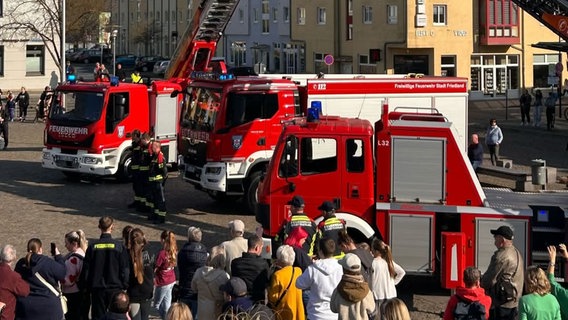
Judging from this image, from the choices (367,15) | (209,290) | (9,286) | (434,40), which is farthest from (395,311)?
(367,15)

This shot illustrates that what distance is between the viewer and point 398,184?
1516 cm

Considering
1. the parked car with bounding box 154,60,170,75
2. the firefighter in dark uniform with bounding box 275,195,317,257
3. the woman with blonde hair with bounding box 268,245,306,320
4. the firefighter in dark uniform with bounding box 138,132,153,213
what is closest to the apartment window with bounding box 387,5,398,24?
the parked car with bounding box 154,60,170,75

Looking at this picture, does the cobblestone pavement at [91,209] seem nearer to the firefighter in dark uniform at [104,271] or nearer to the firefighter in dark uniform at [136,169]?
the firefighter in dark uniform at [136,169]

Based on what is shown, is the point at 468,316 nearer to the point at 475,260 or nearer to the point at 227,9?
the point at 475,260

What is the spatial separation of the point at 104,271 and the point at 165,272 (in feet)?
3.37

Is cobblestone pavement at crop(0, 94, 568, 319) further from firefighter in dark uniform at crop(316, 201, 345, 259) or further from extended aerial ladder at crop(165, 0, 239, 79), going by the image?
extended aerial ladder at crop(165, 0, 239, 79)

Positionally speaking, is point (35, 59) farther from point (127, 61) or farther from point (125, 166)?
point (125, 166)

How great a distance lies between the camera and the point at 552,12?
36906 millimetres

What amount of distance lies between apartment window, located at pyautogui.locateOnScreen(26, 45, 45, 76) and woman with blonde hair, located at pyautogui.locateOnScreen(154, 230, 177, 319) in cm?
5048

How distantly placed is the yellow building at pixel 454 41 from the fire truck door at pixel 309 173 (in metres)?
36.4

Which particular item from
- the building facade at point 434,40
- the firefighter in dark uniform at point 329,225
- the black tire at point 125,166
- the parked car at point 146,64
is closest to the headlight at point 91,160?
the black tire at point 125,166

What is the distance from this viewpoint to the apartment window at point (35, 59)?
199ft

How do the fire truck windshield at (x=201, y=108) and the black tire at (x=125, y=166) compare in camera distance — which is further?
the black tire at (x=125, y=166)

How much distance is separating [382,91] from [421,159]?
207 inches
